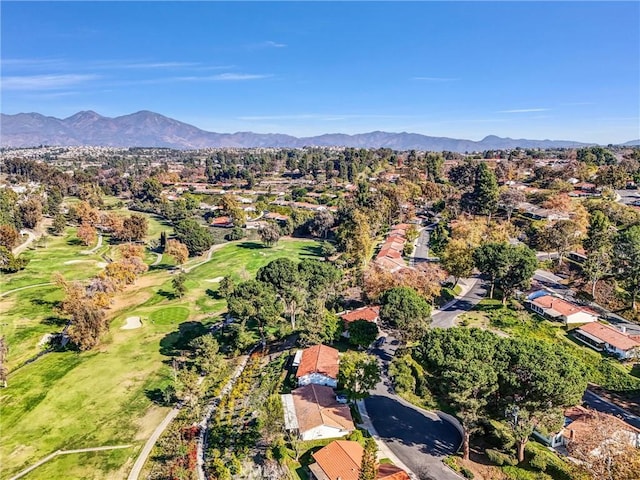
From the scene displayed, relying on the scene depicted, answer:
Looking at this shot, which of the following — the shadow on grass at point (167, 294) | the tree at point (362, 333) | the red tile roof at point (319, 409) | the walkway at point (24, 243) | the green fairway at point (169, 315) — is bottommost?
the green fairway at point (169, 315)

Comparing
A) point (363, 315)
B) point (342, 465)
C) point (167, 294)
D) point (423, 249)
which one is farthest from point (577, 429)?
point (167, 294)

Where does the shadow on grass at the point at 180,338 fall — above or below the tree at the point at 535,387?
below

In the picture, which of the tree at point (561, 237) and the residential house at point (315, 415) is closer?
the residential house at point (315, 415)

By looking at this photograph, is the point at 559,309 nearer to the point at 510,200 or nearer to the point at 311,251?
the point at 510,200

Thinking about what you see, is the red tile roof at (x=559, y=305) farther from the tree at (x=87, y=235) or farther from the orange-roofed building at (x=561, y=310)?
the tree at (x=87, y=235)

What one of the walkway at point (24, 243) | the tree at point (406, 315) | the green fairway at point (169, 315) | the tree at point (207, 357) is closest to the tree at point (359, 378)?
the tree at point (406, 315)

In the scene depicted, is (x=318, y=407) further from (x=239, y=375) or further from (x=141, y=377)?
(x=141, y=377)

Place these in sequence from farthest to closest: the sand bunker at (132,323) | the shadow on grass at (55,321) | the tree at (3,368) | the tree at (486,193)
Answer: the tree at (486,193)
the shadow on grass at (55,321)
the sand bunker at (132,323)
the tree at (3,368)
